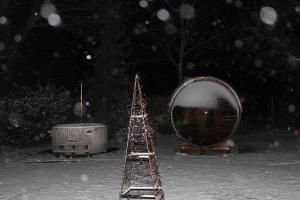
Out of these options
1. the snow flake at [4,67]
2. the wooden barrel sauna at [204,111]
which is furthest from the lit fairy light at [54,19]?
the wooden barrel sauna at [204,111]

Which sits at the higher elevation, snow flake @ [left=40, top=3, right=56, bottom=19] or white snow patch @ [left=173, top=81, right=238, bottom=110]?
snow flake @ [left=40, top=3, right=56, bottom=19]

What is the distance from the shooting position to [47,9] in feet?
72.0

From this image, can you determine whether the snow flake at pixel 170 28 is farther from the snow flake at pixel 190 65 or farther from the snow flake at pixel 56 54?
the snow flake at pixel 56 54

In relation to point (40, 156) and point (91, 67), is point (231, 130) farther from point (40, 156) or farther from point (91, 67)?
point (91, 67)

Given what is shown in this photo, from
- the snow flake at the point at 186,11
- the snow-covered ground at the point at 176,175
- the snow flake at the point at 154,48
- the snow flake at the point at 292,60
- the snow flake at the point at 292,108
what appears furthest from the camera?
the snow flake at the point at 154,48

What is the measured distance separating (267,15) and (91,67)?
14.9 metres

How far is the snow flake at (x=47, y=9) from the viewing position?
21734 mm

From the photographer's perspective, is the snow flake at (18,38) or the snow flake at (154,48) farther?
the snow flake at (154,48)

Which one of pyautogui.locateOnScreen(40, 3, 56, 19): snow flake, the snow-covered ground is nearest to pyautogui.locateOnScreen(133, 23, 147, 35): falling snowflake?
pyautogui.locateOnScreen(40, 3, 56, 19): snow flake

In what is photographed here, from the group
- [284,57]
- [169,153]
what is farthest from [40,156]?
[284,57]

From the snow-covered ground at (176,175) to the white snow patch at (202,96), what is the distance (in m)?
1.82

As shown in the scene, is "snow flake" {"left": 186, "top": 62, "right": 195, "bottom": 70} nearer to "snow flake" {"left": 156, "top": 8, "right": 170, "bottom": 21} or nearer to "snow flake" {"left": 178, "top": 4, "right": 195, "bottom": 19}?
"snow flake" {"left": 178, "top": 4, "right": 195, "bottom": 19}

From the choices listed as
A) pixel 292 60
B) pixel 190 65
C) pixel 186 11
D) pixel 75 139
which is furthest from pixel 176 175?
pixel 186 11

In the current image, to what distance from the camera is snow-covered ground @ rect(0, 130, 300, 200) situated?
10.2 metres
